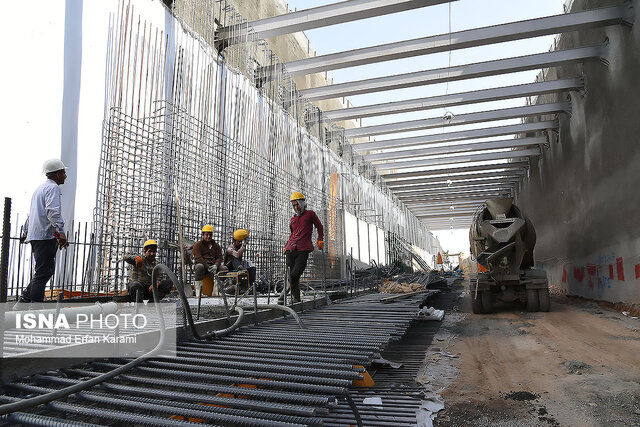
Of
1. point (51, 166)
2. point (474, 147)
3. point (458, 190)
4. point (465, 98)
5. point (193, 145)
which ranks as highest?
point (465, 98)

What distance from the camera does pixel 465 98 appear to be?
1442 centimetres

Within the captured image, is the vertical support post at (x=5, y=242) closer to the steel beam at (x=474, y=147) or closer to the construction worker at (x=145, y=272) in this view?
the construction worker at (x=145, y=272)

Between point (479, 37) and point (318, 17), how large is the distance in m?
4.16

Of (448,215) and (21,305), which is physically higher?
(448,215)

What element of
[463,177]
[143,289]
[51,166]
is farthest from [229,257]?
[463,177]

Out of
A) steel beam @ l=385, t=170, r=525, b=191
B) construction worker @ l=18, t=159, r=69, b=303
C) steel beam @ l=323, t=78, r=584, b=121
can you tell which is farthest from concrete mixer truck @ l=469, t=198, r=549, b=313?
steel beam @ l=385, t=170, r=525, b=191

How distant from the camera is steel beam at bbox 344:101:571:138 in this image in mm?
15102

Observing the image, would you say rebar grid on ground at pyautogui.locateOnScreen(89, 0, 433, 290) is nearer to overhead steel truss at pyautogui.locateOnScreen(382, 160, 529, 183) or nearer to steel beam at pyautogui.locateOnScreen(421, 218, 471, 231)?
overhead steel truss at pyautogui.locateOnScreen(382, 160, 529, 183)

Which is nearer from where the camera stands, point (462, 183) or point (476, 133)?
point (476, 133)

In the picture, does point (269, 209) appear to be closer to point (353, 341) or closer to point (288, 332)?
point (288, 332)

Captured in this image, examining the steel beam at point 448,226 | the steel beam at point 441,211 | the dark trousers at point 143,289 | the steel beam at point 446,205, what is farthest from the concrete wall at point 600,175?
the steel beam at point 448,226

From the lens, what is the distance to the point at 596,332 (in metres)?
7.57

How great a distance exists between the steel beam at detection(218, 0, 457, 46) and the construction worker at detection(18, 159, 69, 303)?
7.26 metres

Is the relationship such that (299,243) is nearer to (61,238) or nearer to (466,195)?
(61,238)
